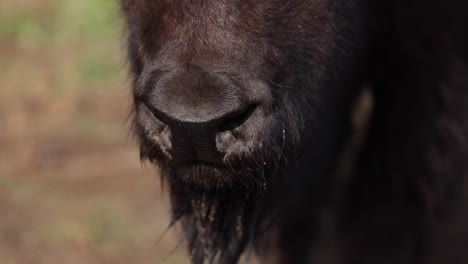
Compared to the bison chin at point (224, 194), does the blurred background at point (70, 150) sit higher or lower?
lower

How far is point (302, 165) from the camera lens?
→ 10.8 ft

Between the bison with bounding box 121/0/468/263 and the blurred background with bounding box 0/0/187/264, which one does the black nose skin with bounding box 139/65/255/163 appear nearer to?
the bison with bounding box 121/0/468/263

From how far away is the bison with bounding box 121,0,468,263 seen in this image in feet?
8.31

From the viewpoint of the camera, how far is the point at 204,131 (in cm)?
249

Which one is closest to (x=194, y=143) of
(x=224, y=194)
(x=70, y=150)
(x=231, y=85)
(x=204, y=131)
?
(x=204, y=131)

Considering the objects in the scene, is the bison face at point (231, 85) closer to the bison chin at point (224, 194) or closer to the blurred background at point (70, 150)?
the bison chin at point (224, 194)

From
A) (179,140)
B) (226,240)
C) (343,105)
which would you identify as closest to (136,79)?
(179,140)

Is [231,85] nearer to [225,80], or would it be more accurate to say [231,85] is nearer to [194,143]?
[225,80]

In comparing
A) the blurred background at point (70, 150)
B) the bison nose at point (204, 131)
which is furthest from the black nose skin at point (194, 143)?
the blurred background at point (70, 150)

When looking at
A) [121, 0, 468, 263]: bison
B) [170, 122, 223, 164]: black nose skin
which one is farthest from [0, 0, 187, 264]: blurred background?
[170, 122, 223, 164]: black nose skin

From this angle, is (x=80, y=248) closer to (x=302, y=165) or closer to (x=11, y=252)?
(x=11, y=252)

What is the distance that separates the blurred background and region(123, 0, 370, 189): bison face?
32.4 inches

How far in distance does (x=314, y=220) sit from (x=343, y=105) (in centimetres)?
62

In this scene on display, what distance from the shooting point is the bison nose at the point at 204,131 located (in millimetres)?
2471
